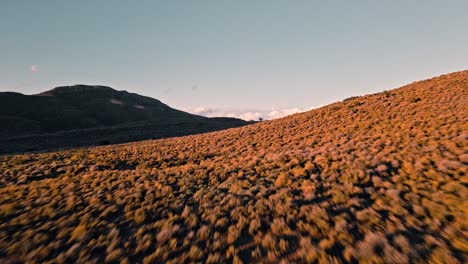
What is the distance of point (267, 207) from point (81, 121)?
96.3 m

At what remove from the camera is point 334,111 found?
108 ft

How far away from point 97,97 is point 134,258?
142334 mm

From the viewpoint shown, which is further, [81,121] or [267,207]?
[81,121]

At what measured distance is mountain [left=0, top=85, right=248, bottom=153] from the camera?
5228 centimetres

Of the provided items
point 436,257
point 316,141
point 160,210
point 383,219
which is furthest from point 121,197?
point 316,141

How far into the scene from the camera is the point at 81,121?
288ft

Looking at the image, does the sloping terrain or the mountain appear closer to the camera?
the sloping terrain

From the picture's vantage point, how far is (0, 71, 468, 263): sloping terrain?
21.0 ft

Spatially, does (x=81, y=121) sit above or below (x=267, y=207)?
above

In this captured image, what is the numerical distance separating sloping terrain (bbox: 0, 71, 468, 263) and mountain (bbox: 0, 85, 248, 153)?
3771cm

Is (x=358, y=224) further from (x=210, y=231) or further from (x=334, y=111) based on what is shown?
(x=334, y=111)

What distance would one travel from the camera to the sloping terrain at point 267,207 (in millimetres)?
6402

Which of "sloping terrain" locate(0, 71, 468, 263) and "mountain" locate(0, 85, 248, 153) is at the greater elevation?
"mountain" locate(0, 85, 248, 153)

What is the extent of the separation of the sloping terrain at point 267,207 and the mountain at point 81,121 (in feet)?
124
